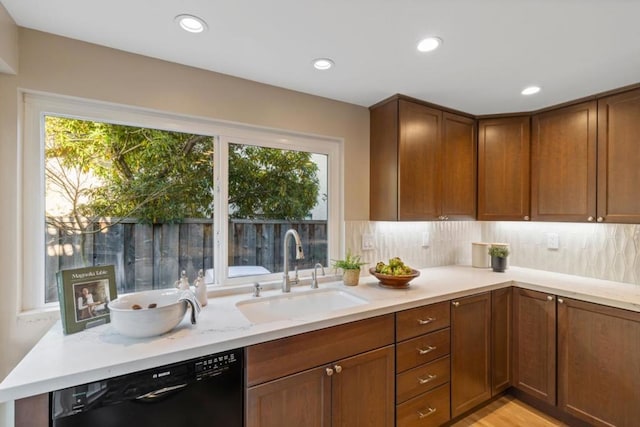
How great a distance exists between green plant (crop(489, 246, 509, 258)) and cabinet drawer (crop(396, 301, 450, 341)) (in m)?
0.97

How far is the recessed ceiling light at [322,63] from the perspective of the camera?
5.48 feet

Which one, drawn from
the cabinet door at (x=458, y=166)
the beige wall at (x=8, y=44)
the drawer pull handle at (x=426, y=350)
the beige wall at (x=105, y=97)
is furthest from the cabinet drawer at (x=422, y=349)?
the beige wall at (x=8, y=44)

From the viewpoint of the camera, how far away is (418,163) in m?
2.24

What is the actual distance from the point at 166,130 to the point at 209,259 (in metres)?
0.84

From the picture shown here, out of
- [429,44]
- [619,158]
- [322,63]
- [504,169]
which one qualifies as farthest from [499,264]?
Result: [322,63]

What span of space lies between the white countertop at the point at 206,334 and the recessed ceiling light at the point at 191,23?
1.40 metres

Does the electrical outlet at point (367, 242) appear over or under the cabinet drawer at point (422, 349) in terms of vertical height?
over

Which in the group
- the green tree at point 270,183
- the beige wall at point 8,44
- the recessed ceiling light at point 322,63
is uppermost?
the recessed ceiling light at point 322,63

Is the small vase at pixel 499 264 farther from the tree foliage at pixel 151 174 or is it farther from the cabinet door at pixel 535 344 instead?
the tree foliage at pixel 151 174

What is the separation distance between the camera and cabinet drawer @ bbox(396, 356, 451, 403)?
1.68m

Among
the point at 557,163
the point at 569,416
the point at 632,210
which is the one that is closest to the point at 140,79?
the point at 557,163

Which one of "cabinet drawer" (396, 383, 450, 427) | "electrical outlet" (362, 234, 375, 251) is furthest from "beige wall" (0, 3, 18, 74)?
"cabinet drawer" (396, 383, 450, 427)

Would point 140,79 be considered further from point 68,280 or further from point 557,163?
point 557,163

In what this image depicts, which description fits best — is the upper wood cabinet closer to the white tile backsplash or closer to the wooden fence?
the white tile backsplash
